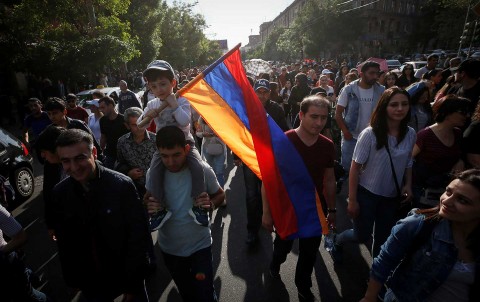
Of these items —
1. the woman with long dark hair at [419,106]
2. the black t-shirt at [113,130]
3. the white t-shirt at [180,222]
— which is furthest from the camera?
the black t-shirt at [113,130]

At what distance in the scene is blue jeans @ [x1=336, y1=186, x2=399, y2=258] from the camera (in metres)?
2.95

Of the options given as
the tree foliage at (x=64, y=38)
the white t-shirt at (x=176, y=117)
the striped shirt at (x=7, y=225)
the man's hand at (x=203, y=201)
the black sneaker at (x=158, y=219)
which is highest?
the tree foliage at (x=64, y=38)

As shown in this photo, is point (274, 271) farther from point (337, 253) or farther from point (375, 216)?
point (375, 216)

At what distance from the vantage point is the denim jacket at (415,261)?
1696 millimetres

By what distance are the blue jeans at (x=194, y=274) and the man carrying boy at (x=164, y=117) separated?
339mm

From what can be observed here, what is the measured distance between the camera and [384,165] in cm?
285

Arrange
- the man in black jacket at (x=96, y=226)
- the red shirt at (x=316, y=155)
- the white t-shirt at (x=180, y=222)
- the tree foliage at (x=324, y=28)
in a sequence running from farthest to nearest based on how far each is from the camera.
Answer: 1. the tree foliage at (x=324, y=28)
2. the red shirt at (x=316, y=155)
3. the white t-shirt at (x=180, y=222)
4. the man in black jacket at (x=96, y=226)

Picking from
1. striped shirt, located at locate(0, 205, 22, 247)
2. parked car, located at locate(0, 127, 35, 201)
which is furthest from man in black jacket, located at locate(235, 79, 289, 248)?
parked car, located at locate(0, 127, 35, 201)

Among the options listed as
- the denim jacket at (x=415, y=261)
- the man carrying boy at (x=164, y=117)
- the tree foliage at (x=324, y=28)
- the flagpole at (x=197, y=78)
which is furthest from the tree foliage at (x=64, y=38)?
the tree foliage at (x=324, y=28)

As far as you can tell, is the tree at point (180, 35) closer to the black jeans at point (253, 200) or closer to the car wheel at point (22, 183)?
the car wheel at point (22, 183)

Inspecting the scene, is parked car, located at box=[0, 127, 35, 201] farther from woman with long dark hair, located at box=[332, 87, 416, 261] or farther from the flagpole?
woman with long dark hair, located at box=[332, 87, 416, 261]

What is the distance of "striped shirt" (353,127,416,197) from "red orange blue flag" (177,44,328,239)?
628mm

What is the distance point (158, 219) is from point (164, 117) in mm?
1178

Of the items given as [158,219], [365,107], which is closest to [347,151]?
[365,107]
